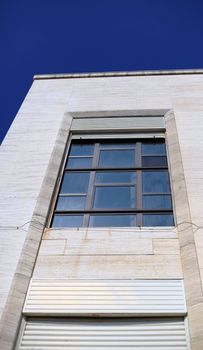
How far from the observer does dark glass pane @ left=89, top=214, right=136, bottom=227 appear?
6.80 meters

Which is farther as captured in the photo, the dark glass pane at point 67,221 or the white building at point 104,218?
the dark glass pane at point 67,221

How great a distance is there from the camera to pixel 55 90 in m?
11.4

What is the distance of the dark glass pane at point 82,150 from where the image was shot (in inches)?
352

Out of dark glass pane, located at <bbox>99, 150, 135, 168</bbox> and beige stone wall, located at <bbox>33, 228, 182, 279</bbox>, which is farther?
dark glass pane, located at <bbox>99, 150, 135, 168</bbox>

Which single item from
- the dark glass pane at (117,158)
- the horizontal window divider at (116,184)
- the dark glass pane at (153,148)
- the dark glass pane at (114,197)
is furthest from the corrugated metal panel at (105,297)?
the dark glass pane at (153,148)

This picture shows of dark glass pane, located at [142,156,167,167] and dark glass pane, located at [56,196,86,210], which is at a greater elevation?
dark glass pane, located at [142,156,167,167]

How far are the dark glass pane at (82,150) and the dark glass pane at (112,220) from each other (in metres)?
2.38

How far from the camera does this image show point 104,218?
6.98 meters

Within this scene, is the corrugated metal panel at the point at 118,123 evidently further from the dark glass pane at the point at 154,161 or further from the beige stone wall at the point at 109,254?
the beige stone wall at the point at 109,254

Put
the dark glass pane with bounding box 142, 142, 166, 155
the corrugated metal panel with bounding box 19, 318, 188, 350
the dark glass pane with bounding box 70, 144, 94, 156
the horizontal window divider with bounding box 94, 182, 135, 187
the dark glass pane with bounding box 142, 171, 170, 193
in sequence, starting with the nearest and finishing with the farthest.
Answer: the corrugated metal panel with bounding box 19, 318, 188, 350 < the dark glass pane with bounding box 142, 171, 170, 193 < the horizontal window divider with bounding box 94, 182, 135, 187 < the dark glass pane with bounding box 142, 142, 166, 155 < the dark glass pane with bounding box 70, 144, 94, 156

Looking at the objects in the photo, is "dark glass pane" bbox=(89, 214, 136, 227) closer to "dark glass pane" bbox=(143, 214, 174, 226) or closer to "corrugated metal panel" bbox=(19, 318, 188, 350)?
"dark glass pane" bbox=(143, 214, 174, 226)

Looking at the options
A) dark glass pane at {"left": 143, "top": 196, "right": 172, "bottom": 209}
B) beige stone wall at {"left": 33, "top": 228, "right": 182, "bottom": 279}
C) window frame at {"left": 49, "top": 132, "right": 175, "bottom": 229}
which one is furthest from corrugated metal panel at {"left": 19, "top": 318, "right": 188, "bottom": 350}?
dark glass pane at {"left": 143, "top": 196, "right": 172, "bottom": 209}

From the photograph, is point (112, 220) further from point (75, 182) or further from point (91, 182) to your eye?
point (75, 182)

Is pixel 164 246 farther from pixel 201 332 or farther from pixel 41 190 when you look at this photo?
pixel 41 190
